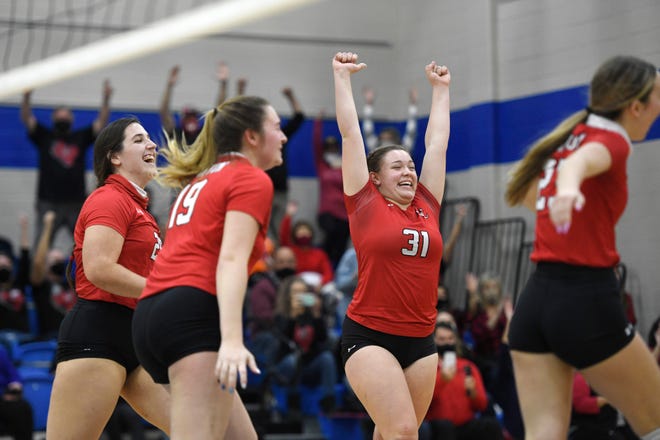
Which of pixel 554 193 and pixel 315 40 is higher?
pixel 315 40

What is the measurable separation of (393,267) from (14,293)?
7.22 m

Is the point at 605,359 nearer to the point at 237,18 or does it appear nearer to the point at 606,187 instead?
the point at 606,187

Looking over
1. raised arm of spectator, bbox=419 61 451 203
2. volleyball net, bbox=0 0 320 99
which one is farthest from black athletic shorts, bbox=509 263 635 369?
volleyball net, bbox=0 0 320 99

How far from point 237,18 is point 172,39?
1.00m

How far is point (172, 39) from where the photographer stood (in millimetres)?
10445

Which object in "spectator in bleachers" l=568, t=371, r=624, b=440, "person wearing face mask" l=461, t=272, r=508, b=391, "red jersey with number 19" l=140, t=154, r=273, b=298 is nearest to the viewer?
"red jersey with number 19" l=140, t=154, r=273, b=298

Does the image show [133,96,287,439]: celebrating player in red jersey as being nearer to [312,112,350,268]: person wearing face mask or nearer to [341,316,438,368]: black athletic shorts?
[341,316,438,368]: black athletic shorts

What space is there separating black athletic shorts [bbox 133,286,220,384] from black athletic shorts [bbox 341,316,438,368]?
137cm

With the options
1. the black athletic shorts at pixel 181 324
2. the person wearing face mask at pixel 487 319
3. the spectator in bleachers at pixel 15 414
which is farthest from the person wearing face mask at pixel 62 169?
the black athletic shorts at pixel 181 324

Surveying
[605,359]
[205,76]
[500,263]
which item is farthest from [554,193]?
[205,76]

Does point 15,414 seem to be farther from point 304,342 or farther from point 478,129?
point 478,129

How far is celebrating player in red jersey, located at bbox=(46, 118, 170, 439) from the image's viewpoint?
4.57 meters

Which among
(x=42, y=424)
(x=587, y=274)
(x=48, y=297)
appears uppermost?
(x=587, y=274)

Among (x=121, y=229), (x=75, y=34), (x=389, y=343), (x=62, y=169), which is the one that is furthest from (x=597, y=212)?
(x=75, y=34)
